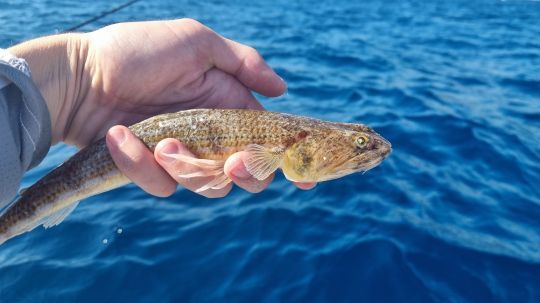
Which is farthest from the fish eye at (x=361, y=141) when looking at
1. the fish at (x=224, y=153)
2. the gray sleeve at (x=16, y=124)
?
the gray sleeve at (x=16, y=124)

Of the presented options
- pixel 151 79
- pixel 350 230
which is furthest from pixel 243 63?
pixel 350 230

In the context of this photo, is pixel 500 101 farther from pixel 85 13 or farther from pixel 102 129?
pixel 85 13

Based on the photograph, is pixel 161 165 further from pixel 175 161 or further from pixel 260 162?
pixel 260 162

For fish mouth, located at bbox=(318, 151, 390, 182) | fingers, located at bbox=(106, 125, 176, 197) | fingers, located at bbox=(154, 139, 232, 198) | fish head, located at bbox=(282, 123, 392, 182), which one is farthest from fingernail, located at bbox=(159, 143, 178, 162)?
fish mouth, located at bbox=(318, 151, 390, 182)

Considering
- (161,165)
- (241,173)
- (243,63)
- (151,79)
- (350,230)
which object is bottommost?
(350,230)

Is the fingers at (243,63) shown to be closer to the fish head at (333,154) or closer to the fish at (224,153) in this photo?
the fish at (224,153)

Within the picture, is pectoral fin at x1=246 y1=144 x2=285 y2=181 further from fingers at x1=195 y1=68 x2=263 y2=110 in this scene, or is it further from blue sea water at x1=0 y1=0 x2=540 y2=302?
blue sea water at x1=0 y1=0 x2=540 y2=302

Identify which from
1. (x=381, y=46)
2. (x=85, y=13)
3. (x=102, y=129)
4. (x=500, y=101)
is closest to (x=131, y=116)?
(x=102, y=129)
